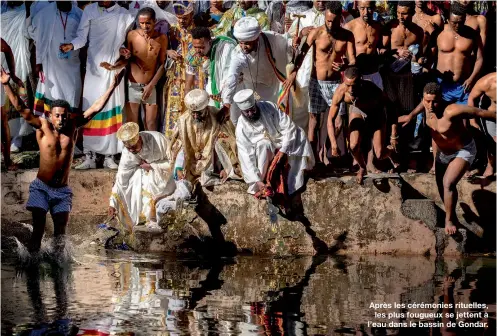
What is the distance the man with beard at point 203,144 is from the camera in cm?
1593

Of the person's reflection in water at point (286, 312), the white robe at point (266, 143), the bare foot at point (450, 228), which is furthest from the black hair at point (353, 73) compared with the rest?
the person's reflection in water at point (286, 312)

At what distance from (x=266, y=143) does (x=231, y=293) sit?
235cm

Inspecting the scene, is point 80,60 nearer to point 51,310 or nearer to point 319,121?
point 319,121

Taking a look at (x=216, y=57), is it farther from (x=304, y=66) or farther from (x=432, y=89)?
(x=432, y=89)

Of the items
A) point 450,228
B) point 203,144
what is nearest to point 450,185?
point 450,228

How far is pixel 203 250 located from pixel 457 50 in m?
3.38

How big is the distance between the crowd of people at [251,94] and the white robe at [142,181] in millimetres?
15

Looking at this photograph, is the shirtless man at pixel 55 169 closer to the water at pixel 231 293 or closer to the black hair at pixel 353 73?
the water at pixel 231 293

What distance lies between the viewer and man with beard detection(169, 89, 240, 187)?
52.3 ft

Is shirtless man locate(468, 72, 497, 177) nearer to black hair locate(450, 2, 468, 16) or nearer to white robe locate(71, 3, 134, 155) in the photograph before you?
black hair locate(450, 2, 468, 16)

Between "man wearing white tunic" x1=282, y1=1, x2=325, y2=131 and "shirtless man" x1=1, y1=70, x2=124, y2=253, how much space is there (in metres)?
2.00

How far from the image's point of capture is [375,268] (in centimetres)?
1499

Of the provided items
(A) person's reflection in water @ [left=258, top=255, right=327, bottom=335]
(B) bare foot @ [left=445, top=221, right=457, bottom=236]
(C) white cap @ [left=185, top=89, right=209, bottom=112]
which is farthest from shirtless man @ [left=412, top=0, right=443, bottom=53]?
(A) person's reflection in water @ [left=258, top=255, right=327, bottom=335]

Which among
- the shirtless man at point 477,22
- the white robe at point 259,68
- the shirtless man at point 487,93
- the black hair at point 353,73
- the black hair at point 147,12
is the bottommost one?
the shirtless man at point 487,93
